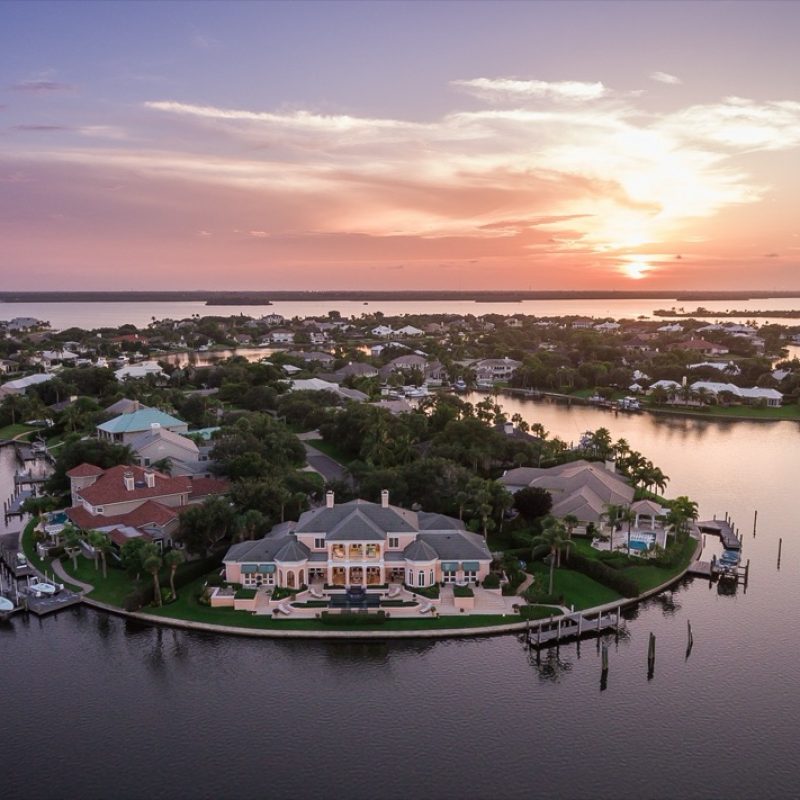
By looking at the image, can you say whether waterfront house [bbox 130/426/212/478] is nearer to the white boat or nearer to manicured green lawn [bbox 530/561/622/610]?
the white boat

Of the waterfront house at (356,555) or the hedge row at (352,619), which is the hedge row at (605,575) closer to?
the waterfront house at (356,555)

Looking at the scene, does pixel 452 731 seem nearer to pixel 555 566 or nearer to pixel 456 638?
pixel 456 638

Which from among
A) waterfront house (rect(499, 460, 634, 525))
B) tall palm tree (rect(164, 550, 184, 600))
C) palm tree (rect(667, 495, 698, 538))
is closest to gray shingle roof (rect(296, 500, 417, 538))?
tall palm tree (rect(164, 550, 184, 600))

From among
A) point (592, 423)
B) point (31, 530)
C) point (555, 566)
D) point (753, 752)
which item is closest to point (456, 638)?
point (555, 566)

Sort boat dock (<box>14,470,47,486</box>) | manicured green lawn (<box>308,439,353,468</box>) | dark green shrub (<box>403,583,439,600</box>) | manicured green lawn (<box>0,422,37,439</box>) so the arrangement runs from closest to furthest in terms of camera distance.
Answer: dark green shrub (<box>403,583,439,600</box>) < boat dock (<box>14,470,47,486</box>) < manicured green lawn (<box>308,439,353,468</box>) < manicured green lawn (<box>0,422,37,439</box>)

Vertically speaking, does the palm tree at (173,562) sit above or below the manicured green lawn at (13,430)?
below

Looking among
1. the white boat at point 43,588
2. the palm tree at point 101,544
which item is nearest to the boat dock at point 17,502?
the palm tree at point 101,544

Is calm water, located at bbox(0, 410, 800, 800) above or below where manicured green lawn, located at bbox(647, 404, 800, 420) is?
below
